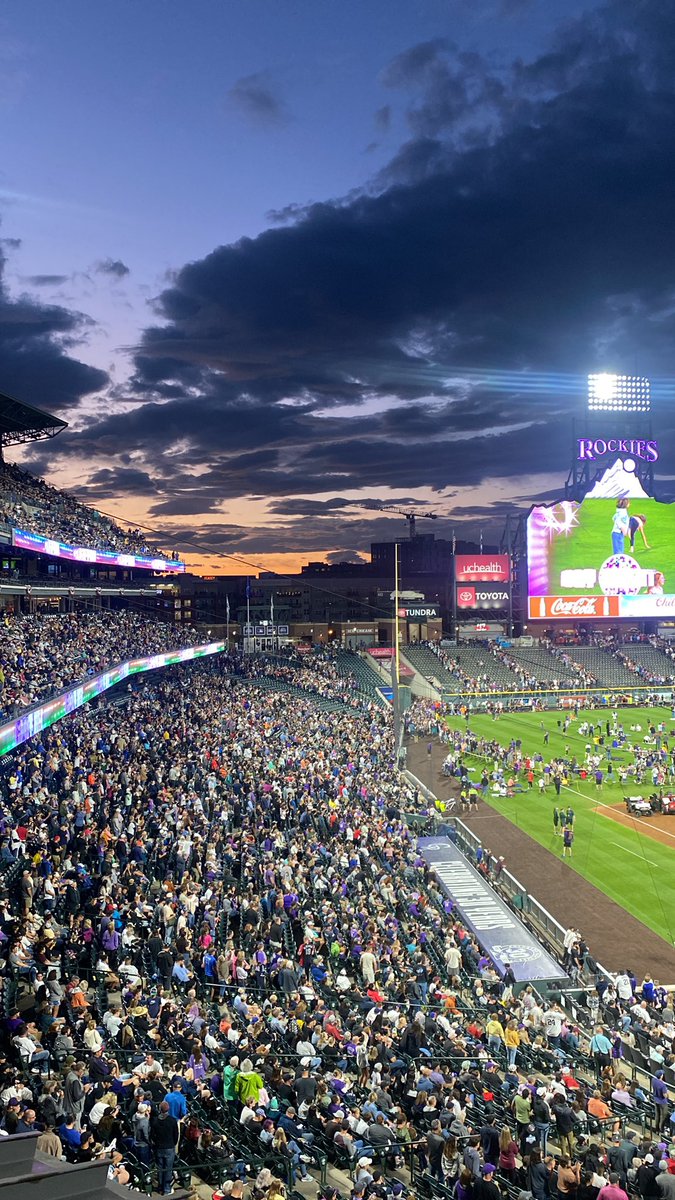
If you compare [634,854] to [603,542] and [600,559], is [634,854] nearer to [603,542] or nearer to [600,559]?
[600,559]

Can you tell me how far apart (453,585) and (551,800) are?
158 feet

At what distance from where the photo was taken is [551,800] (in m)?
38.1

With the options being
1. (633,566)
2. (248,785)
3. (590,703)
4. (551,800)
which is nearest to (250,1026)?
(248,785)

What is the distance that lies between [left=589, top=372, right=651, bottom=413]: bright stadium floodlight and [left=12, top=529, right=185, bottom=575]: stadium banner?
44986 mm

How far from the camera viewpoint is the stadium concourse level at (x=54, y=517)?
37938mm

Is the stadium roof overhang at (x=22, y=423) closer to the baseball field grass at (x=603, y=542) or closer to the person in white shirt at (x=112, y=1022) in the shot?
the person in white shirt at (x=112, y=1022)

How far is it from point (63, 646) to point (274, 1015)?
26280 mm

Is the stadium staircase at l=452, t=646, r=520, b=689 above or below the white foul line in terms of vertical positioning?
above

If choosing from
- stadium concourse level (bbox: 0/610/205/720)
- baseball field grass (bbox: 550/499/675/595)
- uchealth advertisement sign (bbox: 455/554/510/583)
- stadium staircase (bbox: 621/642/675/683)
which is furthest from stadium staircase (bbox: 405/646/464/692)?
stadium concourse level (bbox: 0/610/205/720)

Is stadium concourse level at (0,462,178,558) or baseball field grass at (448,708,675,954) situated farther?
stadium concourse level at (0,462,178,558)

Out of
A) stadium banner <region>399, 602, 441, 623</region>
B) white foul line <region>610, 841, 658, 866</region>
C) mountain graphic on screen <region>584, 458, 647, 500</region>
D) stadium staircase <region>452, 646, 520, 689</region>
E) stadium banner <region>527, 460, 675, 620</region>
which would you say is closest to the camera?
white foul line <region>610, 841, 658, 866</region>

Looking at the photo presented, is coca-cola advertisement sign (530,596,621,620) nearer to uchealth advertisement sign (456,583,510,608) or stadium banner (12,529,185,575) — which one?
uchealth advertisement sign (456,583,510,608)

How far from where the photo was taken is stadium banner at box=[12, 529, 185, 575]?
34.7m

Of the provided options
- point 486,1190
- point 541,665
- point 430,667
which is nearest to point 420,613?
point 430,667
